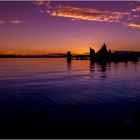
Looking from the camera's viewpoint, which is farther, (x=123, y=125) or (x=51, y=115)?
(x=51, y=115)

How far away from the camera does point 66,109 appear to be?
15391mm

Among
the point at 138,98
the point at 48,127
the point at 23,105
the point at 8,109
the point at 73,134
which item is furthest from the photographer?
the point at 138,98

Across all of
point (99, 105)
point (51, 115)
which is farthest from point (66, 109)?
point (99, 105)

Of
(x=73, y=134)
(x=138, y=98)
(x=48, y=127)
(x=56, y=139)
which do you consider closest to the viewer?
(x=56, y=139)

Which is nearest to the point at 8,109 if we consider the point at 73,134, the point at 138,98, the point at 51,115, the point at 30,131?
the point at 51,115

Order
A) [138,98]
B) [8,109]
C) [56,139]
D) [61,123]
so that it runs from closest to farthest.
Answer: [56,139] → [61,123] → [8,109] → [138,98]

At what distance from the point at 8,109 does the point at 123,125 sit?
8.78m

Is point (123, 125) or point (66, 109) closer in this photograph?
point (123, 125)

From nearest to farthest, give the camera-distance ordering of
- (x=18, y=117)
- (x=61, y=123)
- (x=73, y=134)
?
(x=73, y=134) < (x=61, y=123) < (x=18, y=117)

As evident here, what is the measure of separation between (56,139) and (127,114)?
6.44 metres

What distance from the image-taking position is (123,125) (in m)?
11.7

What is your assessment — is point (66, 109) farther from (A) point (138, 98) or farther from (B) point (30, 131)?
(A) point (138, 98)

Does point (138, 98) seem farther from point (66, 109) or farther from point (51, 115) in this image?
point (51, 115)

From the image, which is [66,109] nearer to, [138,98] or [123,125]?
[123,125]
